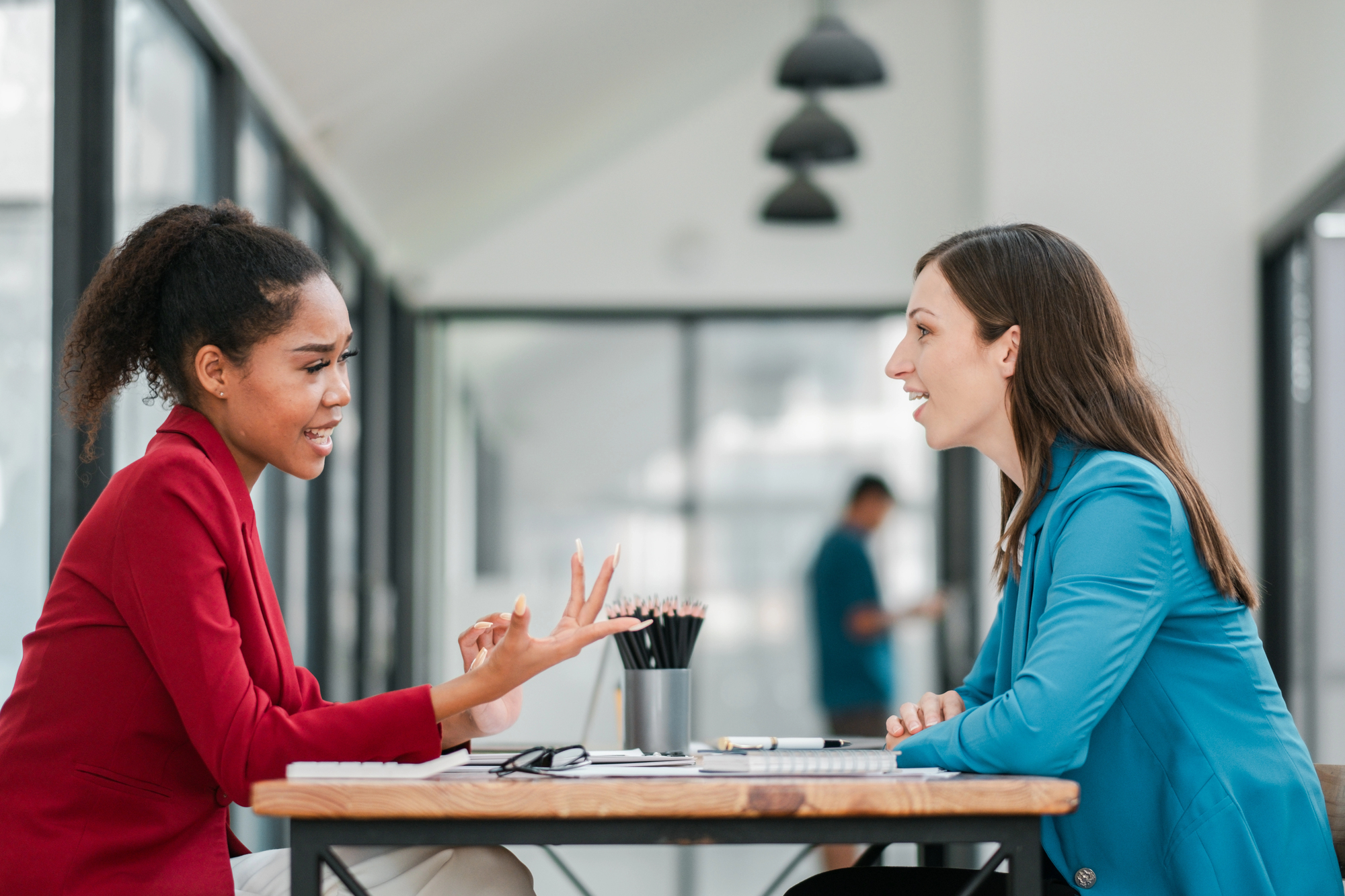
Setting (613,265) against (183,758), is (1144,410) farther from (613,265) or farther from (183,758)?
(613,265)

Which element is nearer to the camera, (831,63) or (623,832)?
(623,832)

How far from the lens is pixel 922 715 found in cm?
149

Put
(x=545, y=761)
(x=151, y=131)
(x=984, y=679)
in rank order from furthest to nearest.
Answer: (x=151, y=131) → (x=984, y=679) → (x=545, y=761)

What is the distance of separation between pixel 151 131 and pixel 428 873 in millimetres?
→ 2108

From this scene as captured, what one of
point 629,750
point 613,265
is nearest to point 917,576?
point 613,265

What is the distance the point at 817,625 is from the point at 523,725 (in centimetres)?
245

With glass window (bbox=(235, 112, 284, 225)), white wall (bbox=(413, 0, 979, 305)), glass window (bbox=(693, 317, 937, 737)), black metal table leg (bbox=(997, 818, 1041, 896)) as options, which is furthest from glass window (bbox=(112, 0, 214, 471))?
glass window (bbox=(693, 317, 937, 737))

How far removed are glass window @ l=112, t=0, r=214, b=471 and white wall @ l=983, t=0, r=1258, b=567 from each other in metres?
2.85

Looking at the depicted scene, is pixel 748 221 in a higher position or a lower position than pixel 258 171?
higher

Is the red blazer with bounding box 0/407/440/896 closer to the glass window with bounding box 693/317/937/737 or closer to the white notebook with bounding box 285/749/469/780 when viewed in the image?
the white notebook with bounding box 285/749/469/780

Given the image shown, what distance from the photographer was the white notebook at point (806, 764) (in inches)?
44.9

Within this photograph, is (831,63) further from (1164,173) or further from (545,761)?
(545,761)

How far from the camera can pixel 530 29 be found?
3963 mm

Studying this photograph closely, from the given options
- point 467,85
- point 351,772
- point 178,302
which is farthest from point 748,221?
point 351,772
